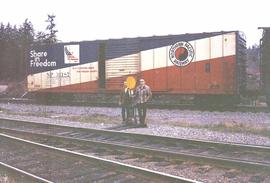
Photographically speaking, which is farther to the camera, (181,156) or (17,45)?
(17,45)

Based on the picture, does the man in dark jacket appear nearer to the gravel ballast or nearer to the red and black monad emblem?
the gravel ballast

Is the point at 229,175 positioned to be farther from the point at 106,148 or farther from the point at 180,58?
the point at 180,58

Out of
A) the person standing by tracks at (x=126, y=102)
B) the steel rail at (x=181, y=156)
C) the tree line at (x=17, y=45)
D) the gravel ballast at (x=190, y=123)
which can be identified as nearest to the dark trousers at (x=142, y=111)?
the gravel ballast at (x=190, y=123)

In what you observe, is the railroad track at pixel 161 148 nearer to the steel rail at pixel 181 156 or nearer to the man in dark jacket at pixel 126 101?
the steel rail at pixel 181 156

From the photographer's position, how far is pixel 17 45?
59000mm

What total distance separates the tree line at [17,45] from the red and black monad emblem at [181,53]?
34.2 metres

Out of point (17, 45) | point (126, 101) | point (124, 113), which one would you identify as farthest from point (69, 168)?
point (17, 45)

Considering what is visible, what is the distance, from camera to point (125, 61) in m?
22.2

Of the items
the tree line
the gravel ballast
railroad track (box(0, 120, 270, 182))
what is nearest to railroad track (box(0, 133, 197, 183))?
railroad track (box(0, 120, 270, 182))

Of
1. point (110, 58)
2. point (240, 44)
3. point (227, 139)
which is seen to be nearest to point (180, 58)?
point (240, 44)

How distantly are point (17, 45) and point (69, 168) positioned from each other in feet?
175

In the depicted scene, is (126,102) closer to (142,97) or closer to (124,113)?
(124,113)

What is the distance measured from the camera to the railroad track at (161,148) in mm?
8188

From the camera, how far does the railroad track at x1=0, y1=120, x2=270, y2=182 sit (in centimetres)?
819
